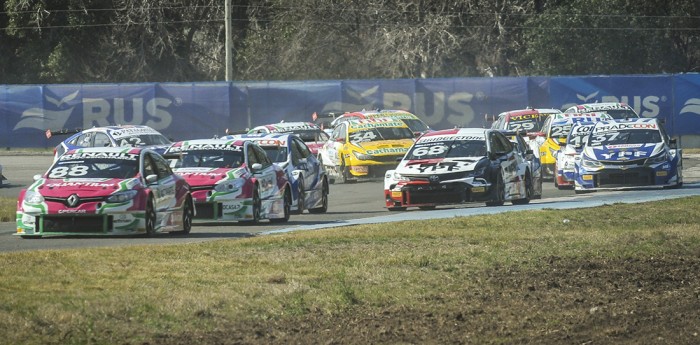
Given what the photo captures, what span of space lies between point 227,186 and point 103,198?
3676 millimetres

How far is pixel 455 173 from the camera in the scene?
76.2 ft

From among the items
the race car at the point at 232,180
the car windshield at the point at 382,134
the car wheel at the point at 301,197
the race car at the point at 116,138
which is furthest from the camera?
the car windshield at the point at 382,134

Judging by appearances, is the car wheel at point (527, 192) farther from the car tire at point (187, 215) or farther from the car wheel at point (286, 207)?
the car tire at point (187, 215)

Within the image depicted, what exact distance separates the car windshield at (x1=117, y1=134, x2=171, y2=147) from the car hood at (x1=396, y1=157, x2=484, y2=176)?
10064 millimetres

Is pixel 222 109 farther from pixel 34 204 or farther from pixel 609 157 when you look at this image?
pixel 34 204

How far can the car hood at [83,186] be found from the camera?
18000 mm

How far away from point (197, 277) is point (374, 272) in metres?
1.85

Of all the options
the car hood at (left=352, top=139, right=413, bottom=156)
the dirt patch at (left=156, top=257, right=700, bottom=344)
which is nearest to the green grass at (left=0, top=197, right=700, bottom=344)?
the dirt patch at (left=156, top=257, right=700, bottom=344)

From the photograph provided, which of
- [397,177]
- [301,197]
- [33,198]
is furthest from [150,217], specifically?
[397,177]

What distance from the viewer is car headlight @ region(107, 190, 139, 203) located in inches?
712

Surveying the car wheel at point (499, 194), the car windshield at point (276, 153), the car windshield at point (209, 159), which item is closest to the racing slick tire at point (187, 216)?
the car windshield at point (209, 159)

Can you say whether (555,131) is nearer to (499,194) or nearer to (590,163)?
(590,163)

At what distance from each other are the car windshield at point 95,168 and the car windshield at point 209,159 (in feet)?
10.0

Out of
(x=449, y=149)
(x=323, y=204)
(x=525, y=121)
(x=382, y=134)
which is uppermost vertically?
(x=525, y=121)
